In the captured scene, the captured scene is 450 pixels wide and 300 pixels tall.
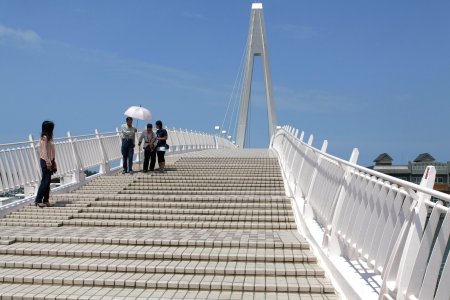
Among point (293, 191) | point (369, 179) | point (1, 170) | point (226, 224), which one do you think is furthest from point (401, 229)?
point (1, 170)

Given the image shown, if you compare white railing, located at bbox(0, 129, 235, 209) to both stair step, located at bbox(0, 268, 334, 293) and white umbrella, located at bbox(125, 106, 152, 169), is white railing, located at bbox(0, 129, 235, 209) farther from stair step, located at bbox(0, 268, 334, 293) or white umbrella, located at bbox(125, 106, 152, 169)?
stair step, located at bbox(0, 268, 334, 293)

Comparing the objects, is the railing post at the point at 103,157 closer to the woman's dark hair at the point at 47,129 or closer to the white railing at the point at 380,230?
the woman's dark hair at the point at 47,129

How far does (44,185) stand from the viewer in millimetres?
10539

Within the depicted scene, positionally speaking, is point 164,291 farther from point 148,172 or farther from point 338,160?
point 148,172

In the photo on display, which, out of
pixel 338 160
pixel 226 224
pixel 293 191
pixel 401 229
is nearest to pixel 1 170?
pixel 226 224

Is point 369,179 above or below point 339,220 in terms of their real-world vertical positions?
above

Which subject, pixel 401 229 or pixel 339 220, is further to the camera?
pixel 339 220

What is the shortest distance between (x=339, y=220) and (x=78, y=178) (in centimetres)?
912

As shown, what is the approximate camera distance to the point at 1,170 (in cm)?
1046

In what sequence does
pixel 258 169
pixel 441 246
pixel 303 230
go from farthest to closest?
pixel 258 169 → pixel 303 230 → pixel 441 246

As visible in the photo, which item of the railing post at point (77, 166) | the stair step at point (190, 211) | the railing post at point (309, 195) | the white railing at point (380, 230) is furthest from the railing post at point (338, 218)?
the railing post at point (77, 166)

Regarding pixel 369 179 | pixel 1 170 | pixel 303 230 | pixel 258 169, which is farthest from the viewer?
pixel 258 169

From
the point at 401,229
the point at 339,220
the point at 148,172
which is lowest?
the point at 148,172

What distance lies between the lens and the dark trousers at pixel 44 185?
10.4 meters
